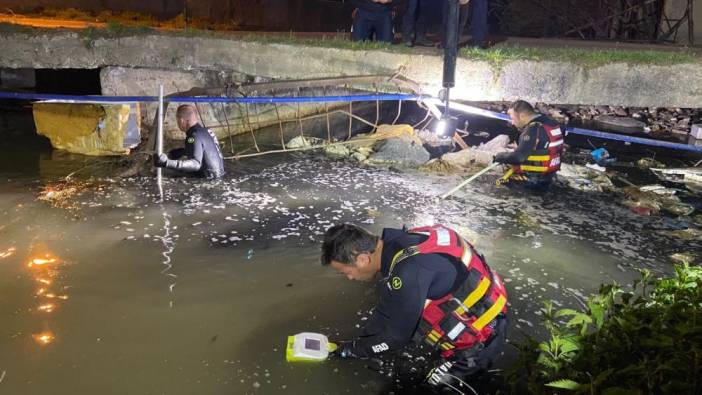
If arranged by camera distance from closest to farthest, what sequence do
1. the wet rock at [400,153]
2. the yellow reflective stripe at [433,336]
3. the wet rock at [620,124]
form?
the yellow reflective stripe at [433,336], the wet rock at [400,153], the wet rock at [620,124]

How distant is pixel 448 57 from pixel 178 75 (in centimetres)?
462

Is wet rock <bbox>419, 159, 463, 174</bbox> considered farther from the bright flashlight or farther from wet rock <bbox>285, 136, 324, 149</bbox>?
wet rock <bbox>285, 136, 324, 149</bbox>

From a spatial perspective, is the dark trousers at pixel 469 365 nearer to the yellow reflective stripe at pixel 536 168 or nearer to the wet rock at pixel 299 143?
the yellow reflective stripe at pixel 536 168

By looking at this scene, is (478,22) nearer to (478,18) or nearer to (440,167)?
(478,18)

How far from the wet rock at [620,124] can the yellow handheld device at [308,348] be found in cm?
1134

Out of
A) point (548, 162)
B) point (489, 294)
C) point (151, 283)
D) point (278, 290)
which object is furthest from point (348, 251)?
point (548, 162)

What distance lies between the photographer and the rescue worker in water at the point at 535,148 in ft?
23.0

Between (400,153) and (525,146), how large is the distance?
2.35 m

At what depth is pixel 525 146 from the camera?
7.04 metres

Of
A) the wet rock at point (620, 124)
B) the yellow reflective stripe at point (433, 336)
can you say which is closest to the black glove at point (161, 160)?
the yellow reflective stripe at point (433, 336)

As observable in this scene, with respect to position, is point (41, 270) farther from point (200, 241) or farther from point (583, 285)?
point (583, 285)

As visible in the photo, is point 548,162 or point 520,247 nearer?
point 520,247

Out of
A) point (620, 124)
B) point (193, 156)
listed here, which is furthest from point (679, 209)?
point (193, 156)

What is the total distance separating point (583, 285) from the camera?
4.87m
